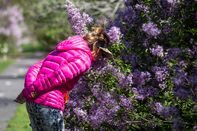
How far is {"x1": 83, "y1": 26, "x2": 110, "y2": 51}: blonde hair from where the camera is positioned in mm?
5676

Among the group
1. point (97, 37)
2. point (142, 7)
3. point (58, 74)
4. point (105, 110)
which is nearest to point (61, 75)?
point (58, 74)

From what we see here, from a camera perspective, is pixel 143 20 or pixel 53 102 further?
pixel 143 20

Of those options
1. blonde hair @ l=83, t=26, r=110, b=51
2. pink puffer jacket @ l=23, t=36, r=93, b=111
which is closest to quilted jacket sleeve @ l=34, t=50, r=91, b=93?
pink puffer jacket @ l=23, t=36, r=93, b=111

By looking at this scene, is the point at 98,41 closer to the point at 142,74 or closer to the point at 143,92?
the point at 142,74

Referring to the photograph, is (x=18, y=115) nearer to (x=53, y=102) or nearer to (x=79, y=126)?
(x=79, y=126)

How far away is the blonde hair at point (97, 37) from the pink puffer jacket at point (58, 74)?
17 cm

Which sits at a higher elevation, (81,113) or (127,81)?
(127,81)

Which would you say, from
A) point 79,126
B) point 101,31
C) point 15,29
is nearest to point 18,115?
point 79,126

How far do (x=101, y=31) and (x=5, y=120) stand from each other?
6.62 m

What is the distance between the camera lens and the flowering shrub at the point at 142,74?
18.6 ft

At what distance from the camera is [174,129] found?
5.29 metres

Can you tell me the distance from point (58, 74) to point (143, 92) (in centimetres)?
111

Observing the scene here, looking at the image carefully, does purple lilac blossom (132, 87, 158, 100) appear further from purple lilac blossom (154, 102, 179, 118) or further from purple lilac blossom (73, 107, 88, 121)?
purple lilac blossom (154, 102, 179, 118)

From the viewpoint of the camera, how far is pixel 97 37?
571 centimetres
